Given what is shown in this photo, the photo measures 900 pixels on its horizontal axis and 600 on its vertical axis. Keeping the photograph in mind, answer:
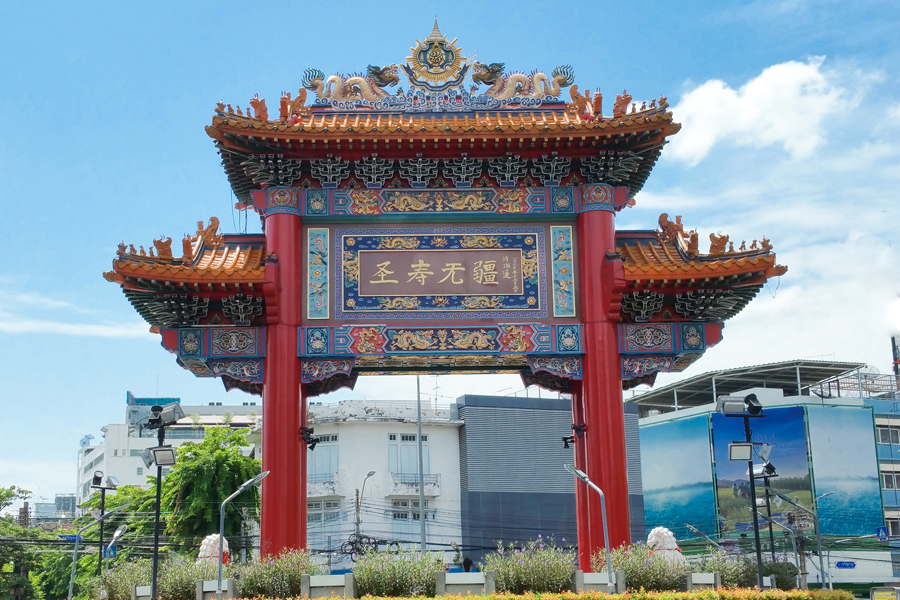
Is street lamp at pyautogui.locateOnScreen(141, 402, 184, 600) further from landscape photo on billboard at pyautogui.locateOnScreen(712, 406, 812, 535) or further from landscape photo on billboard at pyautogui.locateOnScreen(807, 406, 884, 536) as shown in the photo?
landscape photo on billboard at pyautogui.locateOnScreen(807, 406, 884, 536)

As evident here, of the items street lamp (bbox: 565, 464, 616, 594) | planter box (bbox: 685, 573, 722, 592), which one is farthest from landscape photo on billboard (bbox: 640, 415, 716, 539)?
planter box (bbox: 685, 573, 722, 592)

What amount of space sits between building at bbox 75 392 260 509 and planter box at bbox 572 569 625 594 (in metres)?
61.7

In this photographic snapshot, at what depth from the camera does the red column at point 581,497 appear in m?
18.8

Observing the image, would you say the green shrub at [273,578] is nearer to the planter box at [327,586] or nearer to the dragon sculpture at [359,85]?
the planter box at [327,586]

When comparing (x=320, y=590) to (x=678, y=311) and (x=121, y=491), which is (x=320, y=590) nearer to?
(x=678, y=311)

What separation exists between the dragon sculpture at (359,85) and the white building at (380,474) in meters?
30.5

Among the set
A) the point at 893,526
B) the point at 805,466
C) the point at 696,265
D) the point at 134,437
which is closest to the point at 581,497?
the point at 696,265

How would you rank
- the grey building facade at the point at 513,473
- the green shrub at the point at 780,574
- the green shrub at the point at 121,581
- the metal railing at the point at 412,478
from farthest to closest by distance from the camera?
the grey building facade at the point at 513,473, the metal railing at the point at 412,478, the green shrub at the point at 780,574, the green shrub at the point at 121,581

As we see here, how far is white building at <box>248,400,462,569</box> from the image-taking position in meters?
48.6

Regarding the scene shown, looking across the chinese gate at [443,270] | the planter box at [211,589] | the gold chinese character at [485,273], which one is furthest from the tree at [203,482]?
the planter box at [211,589]

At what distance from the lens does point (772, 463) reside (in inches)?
1970

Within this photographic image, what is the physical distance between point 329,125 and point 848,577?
43387 millimetres

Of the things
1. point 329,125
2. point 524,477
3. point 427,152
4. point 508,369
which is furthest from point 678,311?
point 524,477

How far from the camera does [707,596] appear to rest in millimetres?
15008
